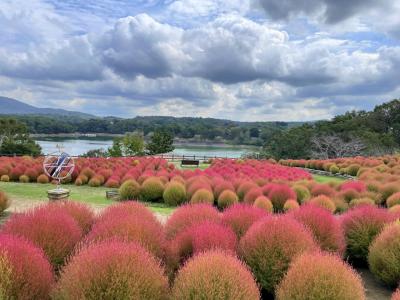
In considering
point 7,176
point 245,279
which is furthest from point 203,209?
point 7,176

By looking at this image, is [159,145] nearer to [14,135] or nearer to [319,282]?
[14,135]

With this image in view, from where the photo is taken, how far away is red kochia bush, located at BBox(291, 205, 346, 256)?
7208 mm

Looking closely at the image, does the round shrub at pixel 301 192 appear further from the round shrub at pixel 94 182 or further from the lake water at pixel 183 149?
the lake water at pixel 183 149

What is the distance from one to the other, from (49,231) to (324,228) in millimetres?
4654

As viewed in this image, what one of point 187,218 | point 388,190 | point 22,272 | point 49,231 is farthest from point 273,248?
point 388,190

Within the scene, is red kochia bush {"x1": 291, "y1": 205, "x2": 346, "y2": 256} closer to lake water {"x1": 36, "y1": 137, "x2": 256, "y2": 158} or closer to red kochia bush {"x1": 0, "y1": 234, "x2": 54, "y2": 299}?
red kochia bush {"x1": 0, "y1": 234, "x2": 54, "y2": 299}

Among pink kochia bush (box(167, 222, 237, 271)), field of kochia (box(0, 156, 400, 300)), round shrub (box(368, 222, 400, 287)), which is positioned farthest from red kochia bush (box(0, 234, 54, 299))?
round shrub (box(368, 222, 400, 287))

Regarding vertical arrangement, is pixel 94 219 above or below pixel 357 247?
above

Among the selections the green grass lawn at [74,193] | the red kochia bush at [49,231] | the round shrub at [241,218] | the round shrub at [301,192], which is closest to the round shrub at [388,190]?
the round shrub at [301,192]

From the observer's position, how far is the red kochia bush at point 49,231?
5785mm

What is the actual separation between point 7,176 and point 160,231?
63.4 feet

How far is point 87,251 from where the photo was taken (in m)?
4.59

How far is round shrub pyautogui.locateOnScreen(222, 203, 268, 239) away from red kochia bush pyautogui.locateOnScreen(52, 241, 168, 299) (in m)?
2.85

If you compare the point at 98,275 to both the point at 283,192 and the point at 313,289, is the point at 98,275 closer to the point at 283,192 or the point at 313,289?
the point at 313,289
